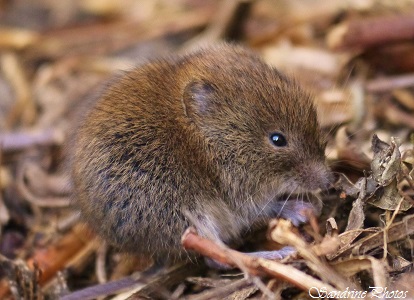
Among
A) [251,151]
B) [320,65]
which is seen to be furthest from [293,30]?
[251,151]

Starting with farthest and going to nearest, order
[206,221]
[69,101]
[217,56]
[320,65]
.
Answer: [69,101] < [320,65] < [217,56] < [206,221]

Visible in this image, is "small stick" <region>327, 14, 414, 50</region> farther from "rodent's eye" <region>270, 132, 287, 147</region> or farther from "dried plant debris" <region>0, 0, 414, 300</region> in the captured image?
"rodent's eye" <region>270, 132, 287, 147</region>

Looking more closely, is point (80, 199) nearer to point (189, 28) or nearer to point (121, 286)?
point (121, 286)

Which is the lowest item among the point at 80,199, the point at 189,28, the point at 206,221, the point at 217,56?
the point at 206,221

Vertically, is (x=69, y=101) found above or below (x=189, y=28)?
below

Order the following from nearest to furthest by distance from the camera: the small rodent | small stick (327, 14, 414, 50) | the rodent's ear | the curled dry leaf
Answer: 1. the curled dry leaf
2. the small rodent
3. the rodent's ear
4. small stick (327, 14, 414, 50)

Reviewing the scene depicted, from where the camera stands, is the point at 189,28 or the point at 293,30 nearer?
the point at 293,30

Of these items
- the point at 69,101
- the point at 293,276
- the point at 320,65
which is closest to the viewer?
the point at 293,276

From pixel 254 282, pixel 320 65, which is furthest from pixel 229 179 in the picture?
pixel 320 65

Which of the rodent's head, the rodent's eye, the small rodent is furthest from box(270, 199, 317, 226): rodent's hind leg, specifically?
the rodent's eye
